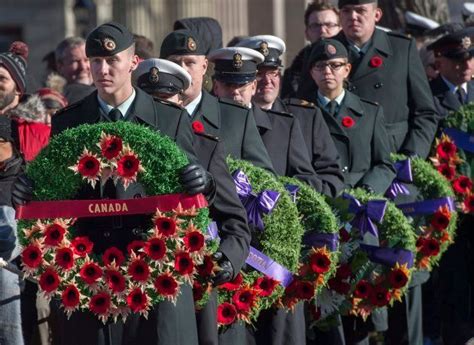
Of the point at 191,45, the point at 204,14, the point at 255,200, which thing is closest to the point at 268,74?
the point at 191,45

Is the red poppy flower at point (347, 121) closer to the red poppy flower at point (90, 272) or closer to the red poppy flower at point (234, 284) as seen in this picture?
the red poppy flower at point (234, 284)

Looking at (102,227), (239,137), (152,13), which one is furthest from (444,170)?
(152,13)

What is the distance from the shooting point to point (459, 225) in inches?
516

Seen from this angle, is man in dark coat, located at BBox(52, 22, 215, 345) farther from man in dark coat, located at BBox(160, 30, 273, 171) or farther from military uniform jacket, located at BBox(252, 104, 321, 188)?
military uniform jacket, located at BBox(252, 104, 321, 188)

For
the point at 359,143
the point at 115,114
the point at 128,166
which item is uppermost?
the point at 115,114

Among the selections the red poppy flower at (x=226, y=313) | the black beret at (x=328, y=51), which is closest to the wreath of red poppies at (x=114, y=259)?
the red poppy flower at (x=226, y=313)

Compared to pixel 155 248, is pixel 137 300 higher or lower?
lower

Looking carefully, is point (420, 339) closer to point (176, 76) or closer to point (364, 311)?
point (364, 311)

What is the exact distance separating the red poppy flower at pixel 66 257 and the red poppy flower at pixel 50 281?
6 centimetres

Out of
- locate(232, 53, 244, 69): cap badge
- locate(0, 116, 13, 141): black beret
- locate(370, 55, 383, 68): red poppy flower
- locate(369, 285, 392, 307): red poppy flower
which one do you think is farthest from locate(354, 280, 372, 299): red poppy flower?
locate(0, 116, 13, 141): black beret

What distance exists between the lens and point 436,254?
11.9 meters

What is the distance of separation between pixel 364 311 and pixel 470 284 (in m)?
2.28

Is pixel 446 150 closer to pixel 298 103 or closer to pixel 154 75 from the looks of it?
pixel 298 103

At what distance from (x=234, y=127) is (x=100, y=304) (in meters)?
2.11
